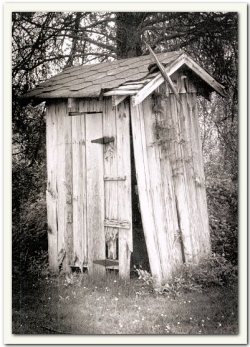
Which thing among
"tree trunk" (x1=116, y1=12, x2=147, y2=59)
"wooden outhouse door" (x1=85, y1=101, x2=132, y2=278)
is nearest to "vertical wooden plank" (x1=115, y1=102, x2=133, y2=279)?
"wooden outhouse door" (x1=85, y1=101, x2=132, y2=278)

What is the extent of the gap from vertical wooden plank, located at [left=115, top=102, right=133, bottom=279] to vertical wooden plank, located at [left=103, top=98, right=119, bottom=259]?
0.05 metres

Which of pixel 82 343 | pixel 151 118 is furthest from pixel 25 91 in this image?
pixel 82 343

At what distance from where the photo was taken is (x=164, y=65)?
5316 millimetres

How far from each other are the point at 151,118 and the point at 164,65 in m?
0.62

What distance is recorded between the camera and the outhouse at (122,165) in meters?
5.48

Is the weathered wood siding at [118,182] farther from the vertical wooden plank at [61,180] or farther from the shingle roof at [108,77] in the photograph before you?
the vertical wooden plank at [61,180]

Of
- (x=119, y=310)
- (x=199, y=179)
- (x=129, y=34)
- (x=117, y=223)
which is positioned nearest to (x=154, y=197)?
(x=117, y=223)

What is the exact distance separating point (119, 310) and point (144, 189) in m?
1.34

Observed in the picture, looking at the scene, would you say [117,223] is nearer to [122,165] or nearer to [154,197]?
[154,197]

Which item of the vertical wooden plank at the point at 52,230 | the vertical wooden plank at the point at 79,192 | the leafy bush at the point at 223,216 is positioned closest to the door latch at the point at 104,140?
the vertical wooden plank at the point at 79,192

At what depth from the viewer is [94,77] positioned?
573 cm

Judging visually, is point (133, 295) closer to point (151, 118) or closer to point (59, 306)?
point (59, 306)

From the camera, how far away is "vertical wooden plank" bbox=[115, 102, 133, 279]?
5559mm

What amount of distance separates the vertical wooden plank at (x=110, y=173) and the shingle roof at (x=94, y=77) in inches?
11.3
